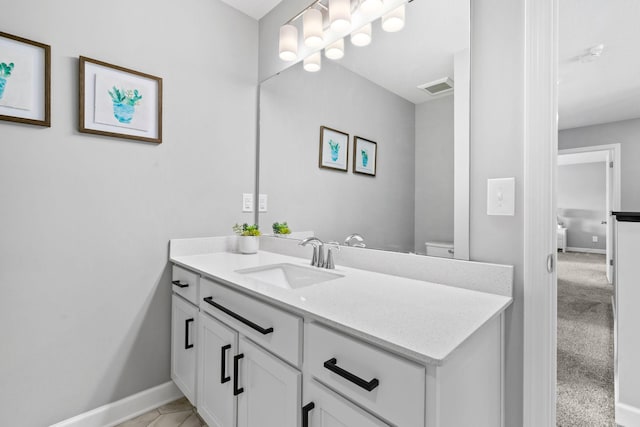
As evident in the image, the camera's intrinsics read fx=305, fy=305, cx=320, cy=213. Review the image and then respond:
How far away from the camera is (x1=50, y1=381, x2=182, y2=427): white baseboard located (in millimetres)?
1477

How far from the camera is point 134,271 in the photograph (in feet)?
5.34

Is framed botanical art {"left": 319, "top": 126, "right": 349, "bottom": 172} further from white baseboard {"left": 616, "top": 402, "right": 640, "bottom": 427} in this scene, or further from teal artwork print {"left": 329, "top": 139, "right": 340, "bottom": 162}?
white baseboard {"left": 616, "top": 402, "right": 640, "bottom": 427}

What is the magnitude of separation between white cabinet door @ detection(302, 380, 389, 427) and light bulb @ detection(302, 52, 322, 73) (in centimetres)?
160

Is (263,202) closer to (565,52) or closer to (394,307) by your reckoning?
(394,307)

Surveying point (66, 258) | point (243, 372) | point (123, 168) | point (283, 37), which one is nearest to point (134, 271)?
point (66, 258)

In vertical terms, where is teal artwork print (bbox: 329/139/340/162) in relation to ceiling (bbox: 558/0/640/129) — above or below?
below

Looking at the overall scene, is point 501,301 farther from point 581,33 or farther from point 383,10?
point 581,33

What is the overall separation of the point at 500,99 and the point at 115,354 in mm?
2106

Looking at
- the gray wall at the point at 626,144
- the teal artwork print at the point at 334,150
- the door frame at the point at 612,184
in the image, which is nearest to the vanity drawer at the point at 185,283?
the teal artwork print at the point at 334,150

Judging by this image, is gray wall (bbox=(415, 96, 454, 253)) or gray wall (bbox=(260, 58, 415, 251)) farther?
gray wall (bbox=(260, 58, 415, 251))

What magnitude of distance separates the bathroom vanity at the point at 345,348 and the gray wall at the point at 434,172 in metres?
0.13

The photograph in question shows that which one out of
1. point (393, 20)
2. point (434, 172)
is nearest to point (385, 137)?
point (434, 172)

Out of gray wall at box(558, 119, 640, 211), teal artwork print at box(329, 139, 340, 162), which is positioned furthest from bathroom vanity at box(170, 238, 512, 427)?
gray wall at box(558, 119, 640, 211)

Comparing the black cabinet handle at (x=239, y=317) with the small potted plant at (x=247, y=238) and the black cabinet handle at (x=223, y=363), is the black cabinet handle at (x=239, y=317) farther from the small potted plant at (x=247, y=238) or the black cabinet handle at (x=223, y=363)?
the small potted plant at (x=247, y=238)
